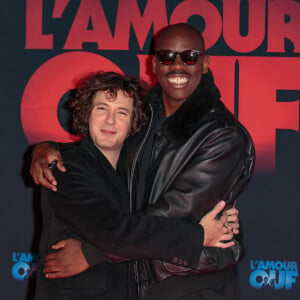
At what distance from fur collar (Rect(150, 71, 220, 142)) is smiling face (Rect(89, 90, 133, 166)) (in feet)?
0.71

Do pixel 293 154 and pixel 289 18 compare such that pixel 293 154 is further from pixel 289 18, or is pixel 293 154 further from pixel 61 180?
pixel 61 180

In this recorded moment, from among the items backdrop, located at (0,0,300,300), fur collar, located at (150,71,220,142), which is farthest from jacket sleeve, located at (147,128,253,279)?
backdrop, located at (0,0,300,300)

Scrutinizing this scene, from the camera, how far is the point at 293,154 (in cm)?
384

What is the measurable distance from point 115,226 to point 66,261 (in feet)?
0.92

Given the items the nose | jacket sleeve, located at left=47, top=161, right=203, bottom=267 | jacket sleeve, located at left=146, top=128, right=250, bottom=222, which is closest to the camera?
jacket sleeve, located at left=47, top=161, right=203, bottom=267

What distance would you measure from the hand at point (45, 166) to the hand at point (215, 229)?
67 cm

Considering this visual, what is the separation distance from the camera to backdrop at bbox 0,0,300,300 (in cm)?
386

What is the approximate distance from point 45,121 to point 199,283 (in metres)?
2.44

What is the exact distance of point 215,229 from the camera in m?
1.99

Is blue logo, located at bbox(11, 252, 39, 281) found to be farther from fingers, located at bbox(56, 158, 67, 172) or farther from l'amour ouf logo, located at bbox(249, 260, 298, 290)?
fingers, located at bbox(56, 158, 67, 172)

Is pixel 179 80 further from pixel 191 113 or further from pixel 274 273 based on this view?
pixel 274 273

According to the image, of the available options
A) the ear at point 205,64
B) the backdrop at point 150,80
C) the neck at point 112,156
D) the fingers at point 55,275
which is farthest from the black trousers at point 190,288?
the backdrop at point 150,80

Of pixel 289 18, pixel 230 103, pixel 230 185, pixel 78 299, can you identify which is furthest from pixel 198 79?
pixel 289 18

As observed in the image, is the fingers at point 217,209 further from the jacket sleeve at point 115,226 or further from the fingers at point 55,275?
the fingers at point 55,275
